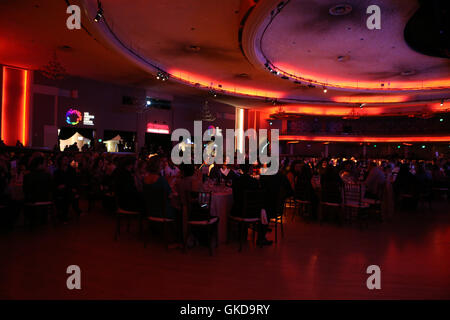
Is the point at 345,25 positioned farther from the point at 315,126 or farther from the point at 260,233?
the point at 315,126

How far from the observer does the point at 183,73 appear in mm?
12398

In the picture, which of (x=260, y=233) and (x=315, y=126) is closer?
(x=260, y=233)

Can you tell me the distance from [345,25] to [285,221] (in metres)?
5.00

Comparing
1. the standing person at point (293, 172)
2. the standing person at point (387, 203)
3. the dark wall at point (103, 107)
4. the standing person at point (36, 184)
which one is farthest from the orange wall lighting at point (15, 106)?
the standing person at point (387, 203)

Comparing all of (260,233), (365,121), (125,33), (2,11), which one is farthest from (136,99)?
(365,121)

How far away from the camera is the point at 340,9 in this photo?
20.8ft

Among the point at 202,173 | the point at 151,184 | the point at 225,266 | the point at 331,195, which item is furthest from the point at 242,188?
the point at 331,195

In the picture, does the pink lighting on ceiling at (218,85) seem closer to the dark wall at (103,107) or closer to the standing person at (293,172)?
the dark wall at (103,107)

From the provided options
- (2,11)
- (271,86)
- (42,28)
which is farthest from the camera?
(271,86)

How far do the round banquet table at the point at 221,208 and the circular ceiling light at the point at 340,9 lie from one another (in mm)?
4646

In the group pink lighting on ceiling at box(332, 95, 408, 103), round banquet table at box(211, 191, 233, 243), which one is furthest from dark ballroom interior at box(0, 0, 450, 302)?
pink lighting on ceiling at box(332, 95, 408, 103)

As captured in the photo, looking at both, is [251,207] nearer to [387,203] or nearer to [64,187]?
[64,187]

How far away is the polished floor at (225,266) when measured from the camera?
307 centimetres
